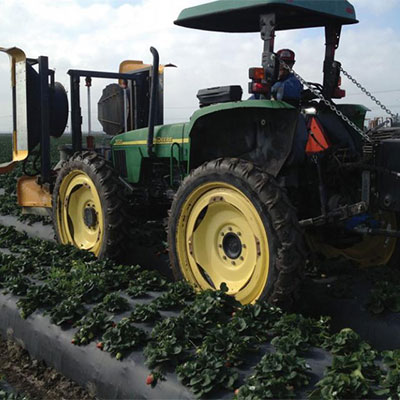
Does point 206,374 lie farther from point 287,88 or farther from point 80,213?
point 80,213

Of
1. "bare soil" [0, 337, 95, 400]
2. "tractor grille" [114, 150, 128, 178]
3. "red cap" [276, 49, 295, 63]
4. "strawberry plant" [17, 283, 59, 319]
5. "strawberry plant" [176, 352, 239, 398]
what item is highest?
"red cap" [276, 49, 295, 63]

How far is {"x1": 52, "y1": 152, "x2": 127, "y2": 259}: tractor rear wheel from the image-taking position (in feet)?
17.2

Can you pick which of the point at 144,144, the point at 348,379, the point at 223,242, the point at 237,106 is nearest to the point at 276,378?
the point at 348,379

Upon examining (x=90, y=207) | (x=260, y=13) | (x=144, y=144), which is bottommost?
(x=90, y=207)

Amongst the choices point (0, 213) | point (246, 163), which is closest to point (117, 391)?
point (246, 163)

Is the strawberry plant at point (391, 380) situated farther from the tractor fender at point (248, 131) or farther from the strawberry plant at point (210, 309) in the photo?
the tractor fender at point (248, 131)

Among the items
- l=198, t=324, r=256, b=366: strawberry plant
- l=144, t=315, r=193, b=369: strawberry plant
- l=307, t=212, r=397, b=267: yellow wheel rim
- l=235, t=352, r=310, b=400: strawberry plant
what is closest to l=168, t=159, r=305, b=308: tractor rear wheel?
l=198, t=324, r=256, b=366: strawberry plant

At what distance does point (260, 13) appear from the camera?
4090 mm

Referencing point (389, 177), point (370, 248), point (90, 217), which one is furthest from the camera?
point (90, 217)

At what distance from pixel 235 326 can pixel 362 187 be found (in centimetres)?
153

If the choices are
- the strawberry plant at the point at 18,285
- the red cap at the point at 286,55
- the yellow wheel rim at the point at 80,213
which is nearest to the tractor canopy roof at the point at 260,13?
the red cap at the point at 286,55

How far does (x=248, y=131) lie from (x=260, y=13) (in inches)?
36.1

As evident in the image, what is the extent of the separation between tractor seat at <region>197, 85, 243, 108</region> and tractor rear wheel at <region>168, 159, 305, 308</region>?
2.06 ft

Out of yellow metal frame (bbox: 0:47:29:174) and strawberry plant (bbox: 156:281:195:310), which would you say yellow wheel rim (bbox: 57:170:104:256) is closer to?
yellow metal frame (bbox: 0:47:29:174)
